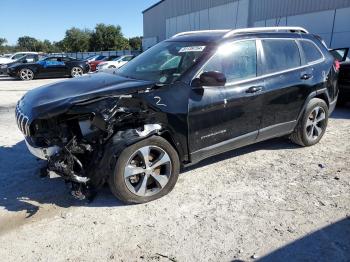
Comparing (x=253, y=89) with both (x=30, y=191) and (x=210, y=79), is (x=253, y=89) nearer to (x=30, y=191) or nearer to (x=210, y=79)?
(x=210, y=79)

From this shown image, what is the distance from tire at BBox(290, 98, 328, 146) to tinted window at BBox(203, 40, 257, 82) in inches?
54.6

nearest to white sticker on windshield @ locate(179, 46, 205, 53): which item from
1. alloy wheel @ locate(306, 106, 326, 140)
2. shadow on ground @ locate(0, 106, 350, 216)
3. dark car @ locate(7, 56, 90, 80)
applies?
shadow on ground @ locate(0, 106, 350, 216)

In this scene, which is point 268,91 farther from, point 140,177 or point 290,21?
point 290,21

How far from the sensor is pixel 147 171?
13.1 ft

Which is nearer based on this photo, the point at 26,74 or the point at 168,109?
the point at 168,109

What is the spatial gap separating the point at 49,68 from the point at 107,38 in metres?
57.9

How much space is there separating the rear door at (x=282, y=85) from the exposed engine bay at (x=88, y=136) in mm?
1928

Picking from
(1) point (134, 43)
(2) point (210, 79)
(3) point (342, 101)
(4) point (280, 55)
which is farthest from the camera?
(1) point (134, 43)

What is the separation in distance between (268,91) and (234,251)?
97.2 inches

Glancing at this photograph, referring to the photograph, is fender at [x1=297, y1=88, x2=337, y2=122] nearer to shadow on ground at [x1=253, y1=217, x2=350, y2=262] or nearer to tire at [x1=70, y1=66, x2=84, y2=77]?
shadow on ground at [x1=253, y1=217, x2=350, y2=262]

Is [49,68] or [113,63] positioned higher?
[113,63]

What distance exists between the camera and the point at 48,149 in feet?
12.2

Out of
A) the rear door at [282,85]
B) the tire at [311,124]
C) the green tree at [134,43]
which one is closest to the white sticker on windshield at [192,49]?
the rear door at [282,85]

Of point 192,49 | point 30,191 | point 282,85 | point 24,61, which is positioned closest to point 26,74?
point 24,61
